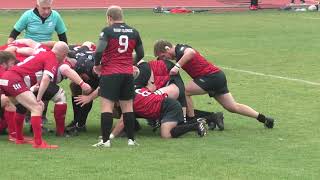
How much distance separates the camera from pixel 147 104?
10125mm

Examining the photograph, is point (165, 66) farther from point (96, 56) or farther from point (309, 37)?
point (309, 37)

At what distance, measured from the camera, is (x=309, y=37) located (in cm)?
2655

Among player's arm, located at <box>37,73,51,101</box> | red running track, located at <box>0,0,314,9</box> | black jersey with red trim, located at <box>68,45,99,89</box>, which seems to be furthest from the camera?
red running track, located at <box>0,0,314,9</box>

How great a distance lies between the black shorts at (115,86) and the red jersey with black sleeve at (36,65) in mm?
652

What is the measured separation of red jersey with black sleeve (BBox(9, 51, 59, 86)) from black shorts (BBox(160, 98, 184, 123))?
5.36 feet

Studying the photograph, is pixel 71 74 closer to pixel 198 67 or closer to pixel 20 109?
pixel 20 109

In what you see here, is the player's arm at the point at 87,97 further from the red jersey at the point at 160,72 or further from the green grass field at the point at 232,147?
the red jersey at the point at 160,72

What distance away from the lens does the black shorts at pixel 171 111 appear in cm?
1012

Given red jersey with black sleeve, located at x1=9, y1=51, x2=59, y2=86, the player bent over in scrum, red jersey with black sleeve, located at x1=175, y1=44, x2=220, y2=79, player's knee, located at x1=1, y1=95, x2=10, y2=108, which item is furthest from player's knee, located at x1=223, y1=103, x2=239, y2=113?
player's knee, located at x1=1, y1=95, x2=10, y2=108

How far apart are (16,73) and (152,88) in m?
2.07

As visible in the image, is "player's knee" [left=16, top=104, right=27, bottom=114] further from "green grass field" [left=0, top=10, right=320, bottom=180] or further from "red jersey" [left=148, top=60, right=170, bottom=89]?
"red jersey" [left=148, top=60, right=170, bottom=89]

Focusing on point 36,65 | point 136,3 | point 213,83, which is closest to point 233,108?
point 213,83

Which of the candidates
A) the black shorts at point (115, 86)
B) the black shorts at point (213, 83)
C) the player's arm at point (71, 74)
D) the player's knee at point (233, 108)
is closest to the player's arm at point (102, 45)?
the black shorts at point (115, 86)

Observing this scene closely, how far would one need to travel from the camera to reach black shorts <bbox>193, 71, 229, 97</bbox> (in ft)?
35.8
